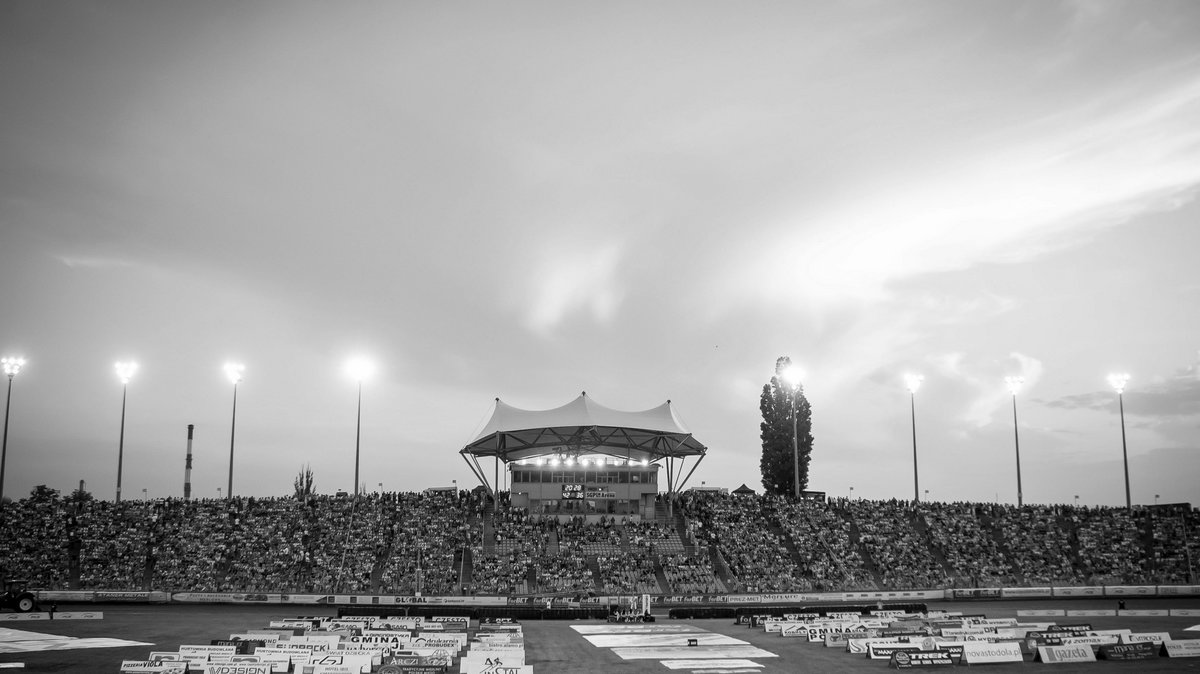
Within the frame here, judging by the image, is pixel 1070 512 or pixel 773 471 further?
pixel 773 471

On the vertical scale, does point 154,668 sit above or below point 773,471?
below

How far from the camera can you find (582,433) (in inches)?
3046

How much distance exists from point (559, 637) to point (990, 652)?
18.6 m

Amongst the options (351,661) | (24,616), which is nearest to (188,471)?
(24,616)

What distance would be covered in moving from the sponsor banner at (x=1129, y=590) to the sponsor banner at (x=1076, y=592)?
1.77 feet

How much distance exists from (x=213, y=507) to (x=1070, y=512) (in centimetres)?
7281

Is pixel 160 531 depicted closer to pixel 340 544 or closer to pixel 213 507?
pixel 213 507

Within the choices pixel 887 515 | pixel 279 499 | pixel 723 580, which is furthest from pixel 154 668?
pixel 887 515

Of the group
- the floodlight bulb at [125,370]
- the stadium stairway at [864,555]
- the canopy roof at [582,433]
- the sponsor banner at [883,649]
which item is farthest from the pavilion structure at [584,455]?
the sponsor banner at [883,649]

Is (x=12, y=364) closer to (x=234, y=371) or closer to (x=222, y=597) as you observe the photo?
(x=234, y=371)

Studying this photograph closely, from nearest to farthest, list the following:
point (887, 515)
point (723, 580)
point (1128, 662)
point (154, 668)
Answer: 1. point (154, 668)
2. point (1128, 662)
3. point (723, 580)
4. point (887, 515)

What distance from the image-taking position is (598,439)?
79.2m

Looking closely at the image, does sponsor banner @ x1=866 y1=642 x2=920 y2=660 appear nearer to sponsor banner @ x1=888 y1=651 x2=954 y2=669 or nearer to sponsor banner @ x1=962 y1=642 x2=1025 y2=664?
sponsor banner @ x1=888 y1=651 x2=954 y2=669

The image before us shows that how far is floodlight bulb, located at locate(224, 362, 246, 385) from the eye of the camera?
7800cm
